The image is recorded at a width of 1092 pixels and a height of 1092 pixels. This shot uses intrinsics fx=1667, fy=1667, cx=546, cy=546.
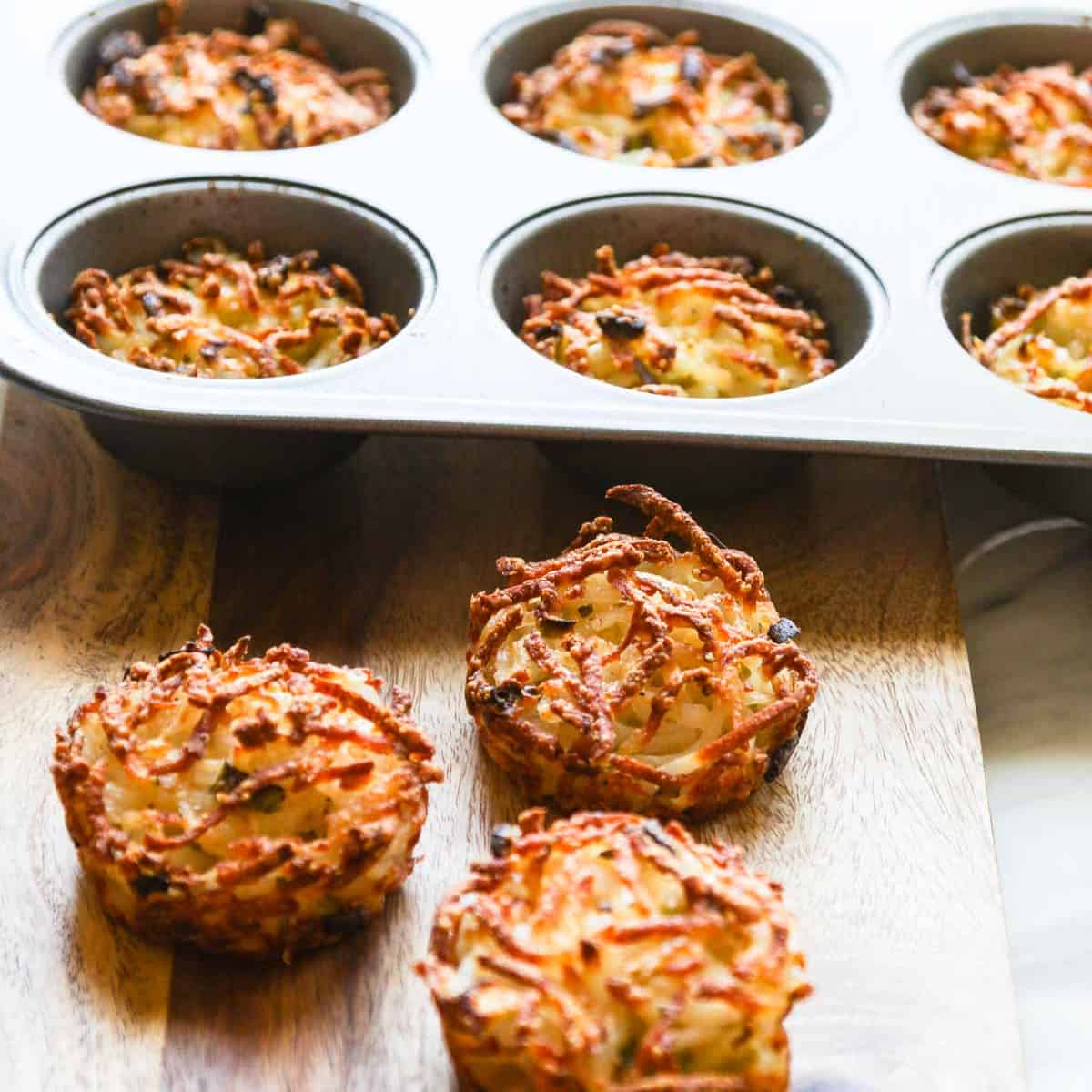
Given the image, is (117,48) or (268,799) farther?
(117,48)

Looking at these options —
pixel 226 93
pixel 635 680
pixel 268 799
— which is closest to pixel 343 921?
pixel 268 799

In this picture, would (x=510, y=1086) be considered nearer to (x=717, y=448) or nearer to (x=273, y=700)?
(x=273, y=700)

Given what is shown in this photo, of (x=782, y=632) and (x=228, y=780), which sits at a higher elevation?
(x=228, y=780)

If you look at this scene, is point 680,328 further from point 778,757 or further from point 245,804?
point 245,804

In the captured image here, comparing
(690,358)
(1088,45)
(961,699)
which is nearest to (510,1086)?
(961,699)

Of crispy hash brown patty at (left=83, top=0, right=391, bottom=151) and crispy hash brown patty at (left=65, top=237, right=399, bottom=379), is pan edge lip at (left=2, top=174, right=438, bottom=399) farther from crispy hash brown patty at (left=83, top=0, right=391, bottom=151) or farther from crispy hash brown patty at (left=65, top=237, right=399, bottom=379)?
crispy hash brown patty at (left=83, top=0, right=391, bottom=151)

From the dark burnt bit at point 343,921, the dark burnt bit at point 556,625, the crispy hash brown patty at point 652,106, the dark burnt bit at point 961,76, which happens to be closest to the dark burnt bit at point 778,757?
the dark burnt bit at point 556,625

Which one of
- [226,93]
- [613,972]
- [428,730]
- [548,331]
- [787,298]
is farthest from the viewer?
[226,93]

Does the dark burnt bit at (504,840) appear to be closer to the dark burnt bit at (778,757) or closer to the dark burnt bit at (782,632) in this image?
the dark burnt bit at (778,757)
